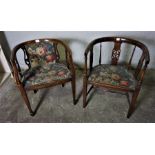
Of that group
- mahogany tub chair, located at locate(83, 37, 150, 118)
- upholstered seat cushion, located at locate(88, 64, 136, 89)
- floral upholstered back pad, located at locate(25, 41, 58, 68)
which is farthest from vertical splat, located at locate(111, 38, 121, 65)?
floral upholstered back pad, located at locate(25, 41, 58, 68)

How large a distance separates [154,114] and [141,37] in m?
0.85

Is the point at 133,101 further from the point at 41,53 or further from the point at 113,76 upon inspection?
the point at 41,53

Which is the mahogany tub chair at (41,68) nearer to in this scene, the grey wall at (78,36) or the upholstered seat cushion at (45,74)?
the upholstered seat cushion at (45,74)

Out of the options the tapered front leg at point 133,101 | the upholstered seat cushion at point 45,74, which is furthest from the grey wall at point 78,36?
the tapered front leg at point 133,101

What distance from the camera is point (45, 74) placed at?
4.50 feet

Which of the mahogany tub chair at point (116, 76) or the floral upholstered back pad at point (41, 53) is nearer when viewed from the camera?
the mahogany tub chair at point (116, 76)

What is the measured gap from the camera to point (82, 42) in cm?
182

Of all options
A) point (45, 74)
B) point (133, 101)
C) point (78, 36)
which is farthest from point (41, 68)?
point (133, 101)

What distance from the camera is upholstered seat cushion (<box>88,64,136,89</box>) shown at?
128 centimetres

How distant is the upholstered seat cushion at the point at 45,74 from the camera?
1310mm

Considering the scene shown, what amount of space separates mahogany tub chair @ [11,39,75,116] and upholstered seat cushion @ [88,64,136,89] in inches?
8.5
